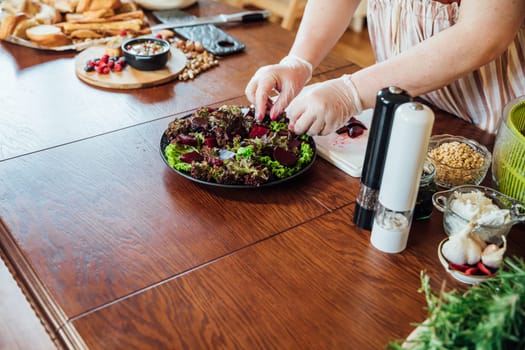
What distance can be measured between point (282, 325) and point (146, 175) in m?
0.51

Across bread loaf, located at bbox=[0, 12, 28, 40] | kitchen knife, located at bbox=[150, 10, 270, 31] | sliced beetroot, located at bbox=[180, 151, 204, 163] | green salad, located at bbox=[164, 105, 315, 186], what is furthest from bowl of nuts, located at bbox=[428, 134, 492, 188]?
bread loaf, located at bbox=[0, 12, 28, 40]

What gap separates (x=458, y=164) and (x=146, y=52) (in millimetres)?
1003

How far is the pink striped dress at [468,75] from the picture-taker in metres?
1.40

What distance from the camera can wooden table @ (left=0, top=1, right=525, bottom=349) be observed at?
0.87 meters

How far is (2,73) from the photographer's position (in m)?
1.68

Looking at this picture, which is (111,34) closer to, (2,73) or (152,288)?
(2,73)

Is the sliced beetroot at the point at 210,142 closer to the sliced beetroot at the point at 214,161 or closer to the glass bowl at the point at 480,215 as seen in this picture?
the sliced beetroot at the point at 214,161

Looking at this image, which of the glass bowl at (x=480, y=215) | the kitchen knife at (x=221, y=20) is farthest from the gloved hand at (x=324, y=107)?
the kitchen knife at (x=221, y=20)

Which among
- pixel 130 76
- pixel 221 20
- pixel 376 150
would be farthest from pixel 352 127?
pixel 221 20

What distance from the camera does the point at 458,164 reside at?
1.17 metres

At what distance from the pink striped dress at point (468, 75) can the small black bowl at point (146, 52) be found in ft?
2.18

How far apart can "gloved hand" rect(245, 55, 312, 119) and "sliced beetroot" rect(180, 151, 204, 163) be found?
207 millimetres

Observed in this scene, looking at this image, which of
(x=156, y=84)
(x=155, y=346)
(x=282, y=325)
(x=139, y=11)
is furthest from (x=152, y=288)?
(x=139, y=11)

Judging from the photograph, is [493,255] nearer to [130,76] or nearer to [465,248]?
[465,248]
